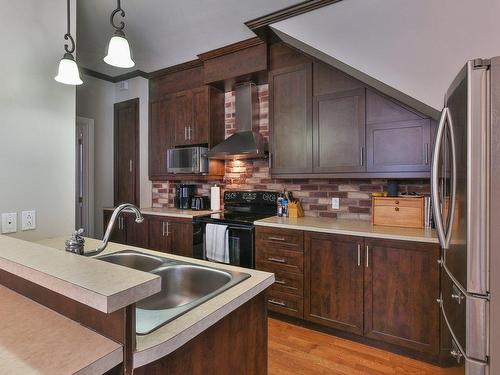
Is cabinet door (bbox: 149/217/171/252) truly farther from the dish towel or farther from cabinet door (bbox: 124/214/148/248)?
the dish towel

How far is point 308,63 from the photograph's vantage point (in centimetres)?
268

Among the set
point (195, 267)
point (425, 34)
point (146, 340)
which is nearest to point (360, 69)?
point (425, 34)

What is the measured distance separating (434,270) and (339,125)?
4.57ft

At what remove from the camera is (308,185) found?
3.01 m

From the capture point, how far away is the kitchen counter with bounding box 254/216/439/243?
2.00 meters

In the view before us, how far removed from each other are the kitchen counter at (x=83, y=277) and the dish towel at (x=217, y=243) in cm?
191

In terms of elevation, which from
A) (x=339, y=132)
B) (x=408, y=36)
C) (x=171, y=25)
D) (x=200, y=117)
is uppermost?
(x=171, y=25)

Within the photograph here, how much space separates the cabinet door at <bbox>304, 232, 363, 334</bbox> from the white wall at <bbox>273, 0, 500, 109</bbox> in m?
1.23

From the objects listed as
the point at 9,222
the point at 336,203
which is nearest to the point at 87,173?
the point at 9,222

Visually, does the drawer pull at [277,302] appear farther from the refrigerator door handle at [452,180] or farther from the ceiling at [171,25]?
the ceiling at [171,25]

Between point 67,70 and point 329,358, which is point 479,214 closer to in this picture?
point 329,358

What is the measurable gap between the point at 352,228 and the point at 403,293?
0.58m

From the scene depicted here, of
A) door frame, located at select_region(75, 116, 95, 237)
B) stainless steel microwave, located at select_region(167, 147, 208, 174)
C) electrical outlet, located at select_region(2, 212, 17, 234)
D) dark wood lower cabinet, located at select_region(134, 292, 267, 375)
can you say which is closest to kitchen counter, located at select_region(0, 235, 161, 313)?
dark wood lower cabinet, located at select_region(134, 292, 267, 375)

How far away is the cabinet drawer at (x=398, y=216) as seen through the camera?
88.6 inches
